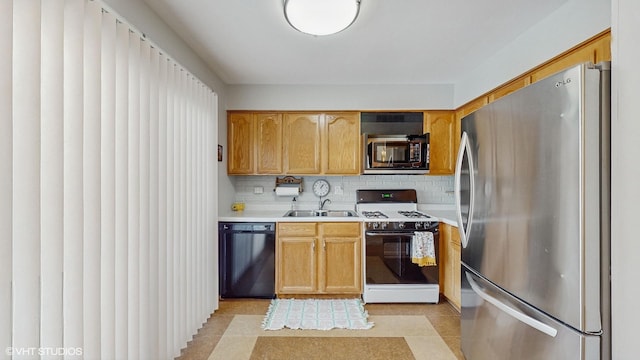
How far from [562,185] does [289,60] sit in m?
2.25

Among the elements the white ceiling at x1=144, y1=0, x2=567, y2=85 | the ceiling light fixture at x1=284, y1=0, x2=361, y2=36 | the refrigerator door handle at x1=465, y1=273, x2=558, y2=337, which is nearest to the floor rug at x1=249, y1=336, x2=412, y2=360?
the refrigerator door handle at x1=465, y1=273, x2=558, y2=337

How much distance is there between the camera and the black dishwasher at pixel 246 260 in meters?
2.97

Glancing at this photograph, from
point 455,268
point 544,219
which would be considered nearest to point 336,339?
point 455,268

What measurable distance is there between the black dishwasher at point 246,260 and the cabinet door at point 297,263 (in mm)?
104

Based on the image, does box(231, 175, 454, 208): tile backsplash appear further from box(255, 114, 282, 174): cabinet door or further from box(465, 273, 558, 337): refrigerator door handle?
box(465, 273, 558, 337): refrigerator door handle

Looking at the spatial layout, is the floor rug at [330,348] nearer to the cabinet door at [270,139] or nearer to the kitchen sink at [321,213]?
the kitchen sink at [321,213]

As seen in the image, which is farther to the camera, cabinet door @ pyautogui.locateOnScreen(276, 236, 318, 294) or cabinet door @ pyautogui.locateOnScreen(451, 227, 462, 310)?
cabinet door @ pyautogui.locateOnScreen(276, 236, 318, 294)

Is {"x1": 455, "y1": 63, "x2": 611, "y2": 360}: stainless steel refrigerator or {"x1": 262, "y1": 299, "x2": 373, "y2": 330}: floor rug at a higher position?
{"x1": 455, "y1": 63, "x2": 611, "y2": 360}: stainless steel refrigerator

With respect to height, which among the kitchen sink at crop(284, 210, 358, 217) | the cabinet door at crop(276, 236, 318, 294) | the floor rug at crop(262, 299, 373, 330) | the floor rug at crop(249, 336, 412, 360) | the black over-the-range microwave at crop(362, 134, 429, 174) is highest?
the black over-the-range microwave at crop(362, 134, 429, 174)

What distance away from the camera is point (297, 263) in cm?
300

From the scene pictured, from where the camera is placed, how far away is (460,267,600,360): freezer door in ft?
3.55

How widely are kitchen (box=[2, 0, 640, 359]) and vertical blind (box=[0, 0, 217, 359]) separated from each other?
0.40m
